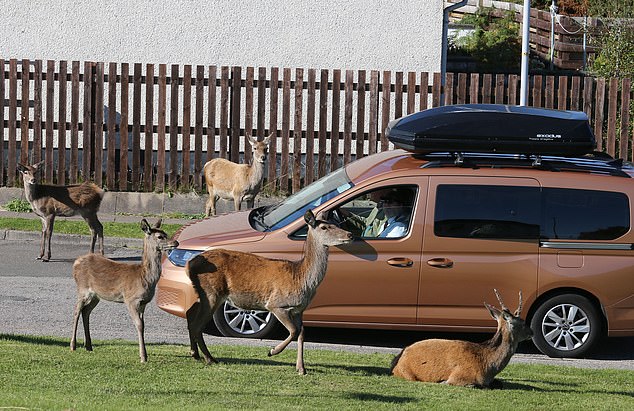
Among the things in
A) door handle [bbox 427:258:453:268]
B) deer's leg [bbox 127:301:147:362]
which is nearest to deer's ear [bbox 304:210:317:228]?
deer's leg [bbox 127:301:147:362]

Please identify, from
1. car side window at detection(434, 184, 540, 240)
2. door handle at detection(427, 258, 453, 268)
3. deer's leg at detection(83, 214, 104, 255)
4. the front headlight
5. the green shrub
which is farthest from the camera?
the green shrub

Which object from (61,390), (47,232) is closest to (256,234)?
(61,390)

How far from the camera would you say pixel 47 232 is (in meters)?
16.4

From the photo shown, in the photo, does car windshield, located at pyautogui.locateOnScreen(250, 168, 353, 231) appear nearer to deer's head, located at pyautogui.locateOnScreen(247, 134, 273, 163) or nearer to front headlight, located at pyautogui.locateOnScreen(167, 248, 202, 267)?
front headlight, located at pyautogui.locateOnScreen(167, 248, 202, 267)

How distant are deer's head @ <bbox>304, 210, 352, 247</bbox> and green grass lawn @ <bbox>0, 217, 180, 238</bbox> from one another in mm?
8105

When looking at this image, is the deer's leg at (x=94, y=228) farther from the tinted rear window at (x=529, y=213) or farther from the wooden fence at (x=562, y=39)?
the wooden fence at (x=562, y=39)

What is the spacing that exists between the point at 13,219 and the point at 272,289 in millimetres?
9917

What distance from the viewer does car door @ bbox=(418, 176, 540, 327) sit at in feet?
38.3

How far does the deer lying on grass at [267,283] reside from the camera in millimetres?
9930

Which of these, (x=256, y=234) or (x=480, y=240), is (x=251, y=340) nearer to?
(x=256, y=234)

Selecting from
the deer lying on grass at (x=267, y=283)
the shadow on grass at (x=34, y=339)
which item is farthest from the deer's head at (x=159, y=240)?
the shadow on grass at (x=34, y=339)

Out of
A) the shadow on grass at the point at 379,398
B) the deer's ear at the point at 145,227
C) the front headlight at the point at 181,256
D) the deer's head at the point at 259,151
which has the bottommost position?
the shadow on grass at the point at 379,398

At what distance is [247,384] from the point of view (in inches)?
358

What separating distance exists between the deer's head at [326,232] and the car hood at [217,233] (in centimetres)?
190
